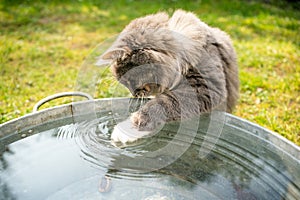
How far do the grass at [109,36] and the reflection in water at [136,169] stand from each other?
4.36 feet

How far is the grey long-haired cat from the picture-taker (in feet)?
8.45

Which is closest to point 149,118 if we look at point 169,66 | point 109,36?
point 169,66

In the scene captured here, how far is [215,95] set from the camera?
2869mm

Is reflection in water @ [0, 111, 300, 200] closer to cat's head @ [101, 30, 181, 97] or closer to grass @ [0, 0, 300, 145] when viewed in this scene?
cat's head @ [101, 30, 181, 97]

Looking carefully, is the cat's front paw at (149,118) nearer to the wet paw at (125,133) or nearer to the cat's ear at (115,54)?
the wet paw at (125,133)

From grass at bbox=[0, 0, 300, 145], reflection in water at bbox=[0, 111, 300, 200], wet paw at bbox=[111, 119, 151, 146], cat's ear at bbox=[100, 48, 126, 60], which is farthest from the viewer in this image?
grass at bbox=[0, 0, 300, 145]

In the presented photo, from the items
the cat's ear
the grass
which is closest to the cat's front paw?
the cat's ear

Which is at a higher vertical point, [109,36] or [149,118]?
[149,118]

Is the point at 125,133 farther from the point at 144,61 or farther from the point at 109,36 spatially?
the point at 109,36

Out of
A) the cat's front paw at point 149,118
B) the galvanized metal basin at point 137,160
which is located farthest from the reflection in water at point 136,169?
the cat's front paw at point 149,118

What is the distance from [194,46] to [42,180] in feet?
5.27

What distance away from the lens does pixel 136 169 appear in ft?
8.47

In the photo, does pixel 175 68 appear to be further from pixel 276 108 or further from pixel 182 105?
pixel 276 108

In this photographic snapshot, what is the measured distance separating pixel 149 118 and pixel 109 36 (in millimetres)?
3583
